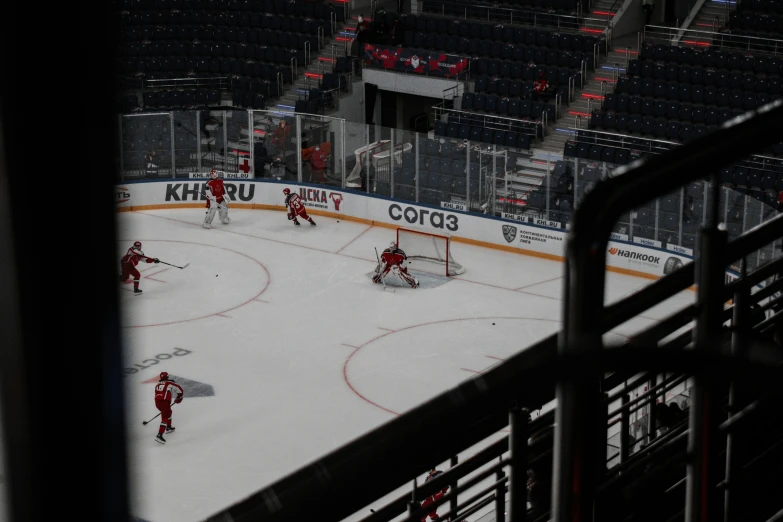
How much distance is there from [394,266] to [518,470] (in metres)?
17.7

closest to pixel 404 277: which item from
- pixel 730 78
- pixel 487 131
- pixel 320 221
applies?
pixel 320 221

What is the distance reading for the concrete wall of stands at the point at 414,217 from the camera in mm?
20922

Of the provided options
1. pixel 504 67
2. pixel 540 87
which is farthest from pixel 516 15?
pixel 540 87

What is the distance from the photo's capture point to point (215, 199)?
2341 centimetres

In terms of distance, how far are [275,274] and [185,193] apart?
16.5ft

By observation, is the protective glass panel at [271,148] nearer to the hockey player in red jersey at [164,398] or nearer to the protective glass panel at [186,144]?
the protective glass panel at [186,144]

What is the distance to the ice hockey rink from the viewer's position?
14297 millimetres

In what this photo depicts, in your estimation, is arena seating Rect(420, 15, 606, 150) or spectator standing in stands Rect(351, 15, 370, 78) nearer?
arena seating Rect(420, 15, 606, 150)

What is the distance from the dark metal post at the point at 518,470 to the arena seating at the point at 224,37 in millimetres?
26861

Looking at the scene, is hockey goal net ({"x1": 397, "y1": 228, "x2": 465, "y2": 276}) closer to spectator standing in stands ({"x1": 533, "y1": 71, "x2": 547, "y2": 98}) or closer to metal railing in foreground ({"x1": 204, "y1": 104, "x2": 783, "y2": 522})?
spectator standing in stands ({"x1": 533, "y1": 71, "x2": 547, "y2": 98})

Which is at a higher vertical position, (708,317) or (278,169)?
(708,317)

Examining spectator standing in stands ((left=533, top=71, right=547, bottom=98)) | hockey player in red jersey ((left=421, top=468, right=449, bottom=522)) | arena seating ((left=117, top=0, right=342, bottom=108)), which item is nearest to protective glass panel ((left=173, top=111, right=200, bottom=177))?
arena seating ((left=117, top=0, right=342, bottom=108))

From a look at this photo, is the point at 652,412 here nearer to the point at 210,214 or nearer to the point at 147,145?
the point at 210,214

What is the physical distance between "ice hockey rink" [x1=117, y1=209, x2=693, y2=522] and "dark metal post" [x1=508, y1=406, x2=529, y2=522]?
9873mm
